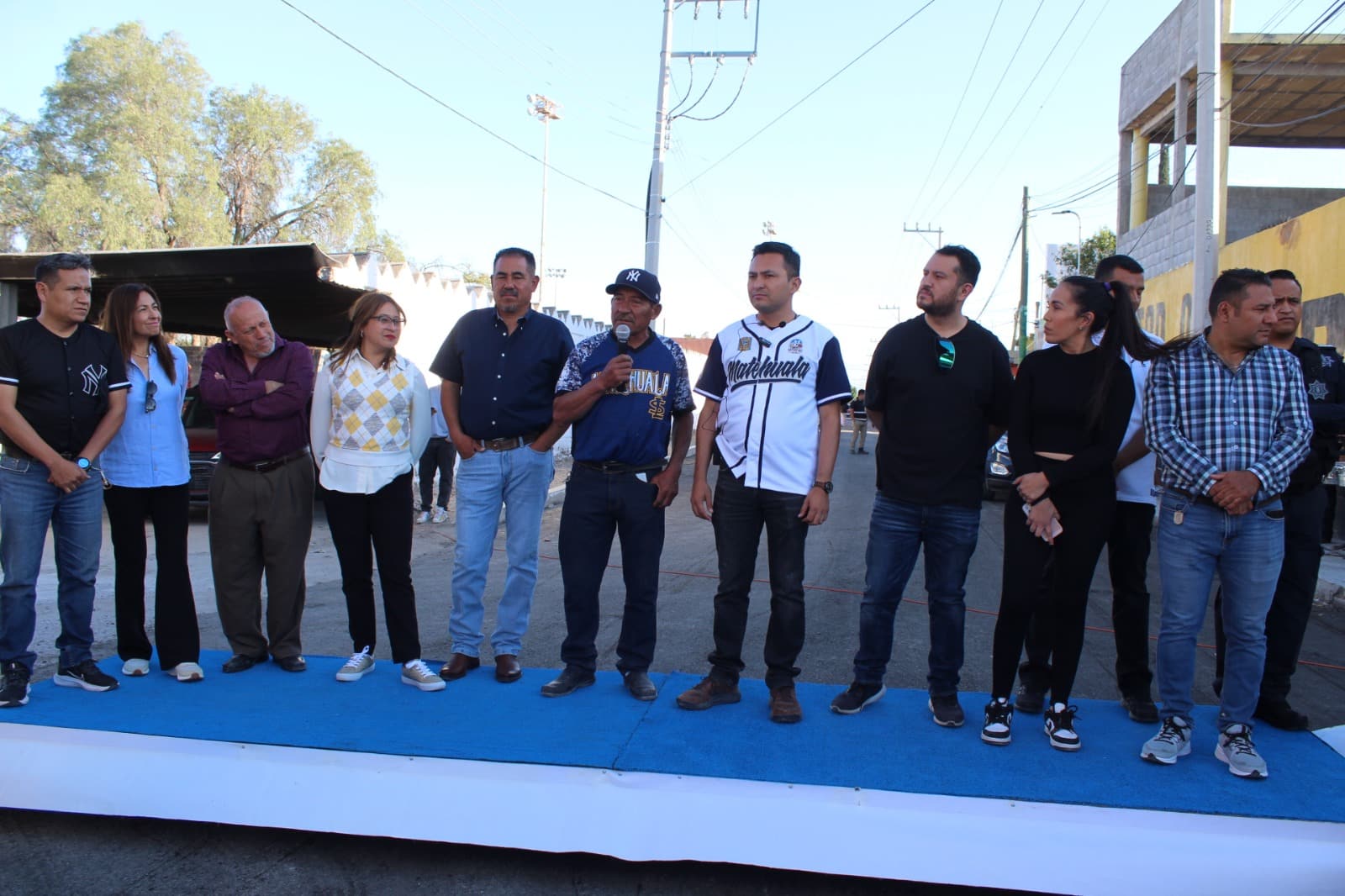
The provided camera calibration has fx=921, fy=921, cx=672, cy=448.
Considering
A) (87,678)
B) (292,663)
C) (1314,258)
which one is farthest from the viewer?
(1314,258)

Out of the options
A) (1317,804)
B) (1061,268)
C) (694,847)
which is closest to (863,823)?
(694,847)

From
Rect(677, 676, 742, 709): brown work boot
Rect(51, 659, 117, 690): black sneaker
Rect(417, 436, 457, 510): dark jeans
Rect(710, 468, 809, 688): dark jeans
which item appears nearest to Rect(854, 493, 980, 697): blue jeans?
Rect(710, 468, 809, 688): dark jeans

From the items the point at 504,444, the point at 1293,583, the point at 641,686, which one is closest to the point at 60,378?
the point at 504,444

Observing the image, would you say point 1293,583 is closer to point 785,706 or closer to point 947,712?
point 947,712

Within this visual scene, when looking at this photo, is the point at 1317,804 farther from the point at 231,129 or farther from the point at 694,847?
the point at 231,129

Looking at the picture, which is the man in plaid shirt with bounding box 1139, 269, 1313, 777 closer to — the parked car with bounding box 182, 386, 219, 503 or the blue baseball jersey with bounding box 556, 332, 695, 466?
the blue baseball jersey with bounding box 556, 332, 695, 466

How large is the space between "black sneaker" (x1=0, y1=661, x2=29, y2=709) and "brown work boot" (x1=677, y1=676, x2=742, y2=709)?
8.95 ft

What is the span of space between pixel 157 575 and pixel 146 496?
0.38 m

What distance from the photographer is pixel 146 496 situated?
4320 millimetres

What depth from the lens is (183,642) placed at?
430 centimetres

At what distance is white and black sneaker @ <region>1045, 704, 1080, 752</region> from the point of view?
3445 millimetres

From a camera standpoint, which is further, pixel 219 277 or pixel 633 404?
pixel 219 277

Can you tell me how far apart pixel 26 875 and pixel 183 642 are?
135 centimetres

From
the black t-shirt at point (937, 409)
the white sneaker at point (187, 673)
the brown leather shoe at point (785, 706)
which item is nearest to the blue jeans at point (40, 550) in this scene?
the white sneaker at point (187, 673)
